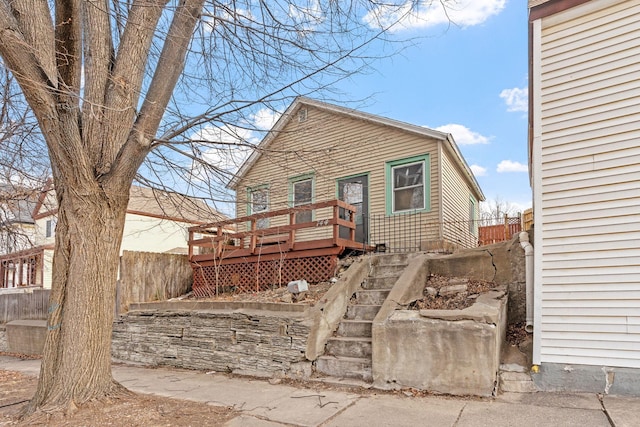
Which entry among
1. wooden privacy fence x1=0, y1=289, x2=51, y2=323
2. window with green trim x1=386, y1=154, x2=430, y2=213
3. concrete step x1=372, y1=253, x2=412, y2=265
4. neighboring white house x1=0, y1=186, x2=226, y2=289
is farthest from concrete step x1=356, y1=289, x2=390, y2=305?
wooden privacy fence x1=0, y1=289, x2=51, y2=323

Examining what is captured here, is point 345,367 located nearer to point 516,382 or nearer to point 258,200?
point 516,382

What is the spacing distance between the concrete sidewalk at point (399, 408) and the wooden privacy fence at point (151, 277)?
3558 mm

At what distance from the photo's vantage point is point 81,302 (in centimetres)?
397

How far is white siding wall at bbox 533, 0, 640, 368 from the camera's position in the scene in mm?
4039

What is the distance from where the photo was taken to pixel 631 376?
3.94m

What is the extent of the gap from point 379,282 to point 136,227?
17.2 metres

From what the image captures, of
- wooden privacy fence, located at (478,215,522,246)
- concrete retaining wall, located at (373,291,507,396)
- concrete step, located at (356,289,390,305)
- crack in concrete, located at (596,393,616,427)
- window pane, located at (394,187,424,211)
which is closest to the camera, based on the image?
crack in concrete, located at (596,393,616,427)

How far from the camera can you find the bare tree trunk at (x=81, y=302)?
12.7 feet

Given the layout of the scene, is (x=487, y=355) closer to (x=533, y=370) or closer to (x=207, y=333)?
(x=533, y=370)

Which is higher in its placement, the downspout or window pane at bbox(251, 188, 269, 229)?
window pane at bbox(251, 188, 269, 229)

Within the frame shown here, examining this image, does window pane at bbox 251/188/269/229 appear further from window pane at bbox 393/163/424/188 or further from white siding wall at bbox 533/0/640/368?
window pane at bbox 393/163/424/188

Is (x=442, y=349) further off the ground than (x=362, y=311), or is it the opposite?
(x=362, y=311)

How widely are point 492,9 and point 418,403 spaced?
4.56m

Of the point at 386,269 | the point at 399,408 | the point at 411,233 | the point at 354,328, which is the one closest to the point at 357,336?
the point at 354,328
